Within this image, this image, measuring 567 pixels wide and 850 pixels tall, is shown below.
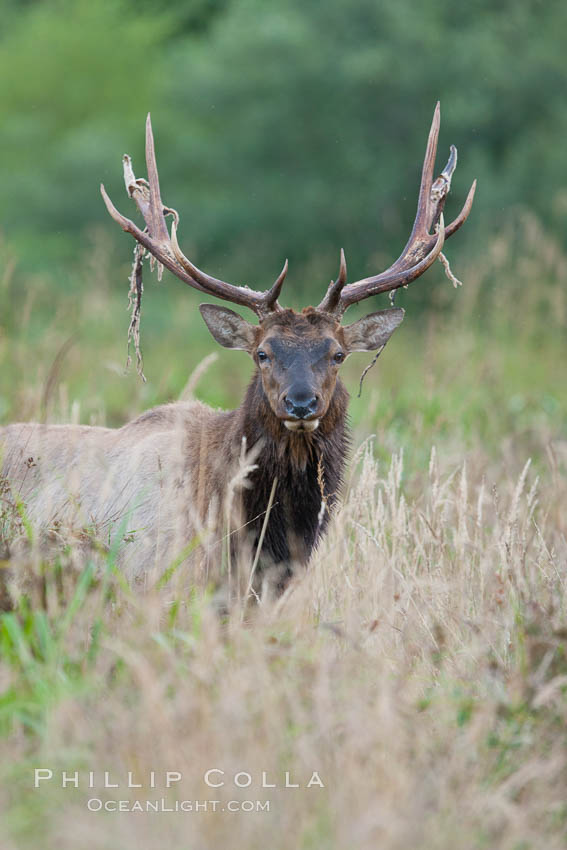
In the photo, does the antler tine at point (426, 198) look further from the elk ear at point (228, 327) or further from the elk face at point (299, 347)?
the elk ear at point (228, 327)

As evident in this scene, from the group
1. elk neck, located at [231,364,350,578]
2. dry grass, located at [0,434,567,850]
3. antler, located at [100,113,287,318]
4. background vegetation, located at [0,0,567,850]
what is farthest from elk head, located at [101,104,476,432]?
dry grass, located at [0,434,567,850]

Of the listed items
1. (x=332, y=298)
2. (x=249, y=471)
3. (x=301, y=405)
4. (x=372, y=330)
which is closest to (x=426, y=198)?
(x=372, y=330)

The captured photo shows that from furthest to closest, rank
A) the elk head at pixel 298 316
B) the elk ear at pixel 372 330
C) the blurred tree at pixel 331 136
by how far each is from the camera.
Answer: the blurred tree at pixel 331 136 < the elk ear at pixel 372 330 < the elk head at pixel 298 316

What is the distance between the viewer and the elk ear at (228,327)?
5324 millimetres

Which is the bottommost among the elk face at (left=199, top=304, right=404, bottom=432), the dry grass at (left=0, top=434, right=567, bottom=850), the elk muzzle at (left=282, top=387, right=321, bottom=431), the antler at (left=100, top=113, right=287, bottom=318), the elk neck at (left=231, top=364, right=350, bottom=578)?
the dry grass at (left=0, top=434, right=567, bottom=850)

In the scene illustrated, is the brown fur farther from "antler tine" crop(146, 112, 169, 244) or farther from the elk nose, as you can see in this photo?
"antler tine" crop(146, 112, 169, 244)

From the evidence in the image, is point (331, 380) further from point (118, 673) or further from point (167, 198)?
point (167, 198)

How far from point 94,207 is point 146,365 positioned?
9.50 meters

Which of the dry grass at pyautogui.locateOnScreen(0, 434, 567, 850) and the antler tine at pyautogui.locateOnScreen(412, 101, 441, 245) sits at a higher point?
the antler tine at pyautogui.locateOnScreen(412, 101, 441, 245)

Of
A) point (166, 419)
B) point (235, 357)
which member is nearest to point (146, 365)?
point (235, 357)

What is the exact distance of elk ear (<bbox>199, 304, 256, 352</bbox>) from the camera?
532cm

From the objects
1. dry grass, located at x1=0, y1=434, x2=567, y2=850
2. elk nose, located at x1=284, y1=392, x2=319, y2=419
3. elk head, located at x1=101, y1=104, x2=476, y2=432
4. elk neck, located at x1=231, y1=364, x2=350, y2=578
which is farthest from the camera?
elk neck, located at x1=231, y1=364, x2=350, y2=578

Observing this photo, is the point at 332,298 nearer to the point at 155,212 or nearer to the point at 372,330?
the point at 372,330

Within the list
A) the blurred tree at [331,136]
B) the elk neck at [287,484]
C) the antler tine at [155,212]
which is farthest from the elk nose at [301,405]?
the blurred tree at [331,136]
